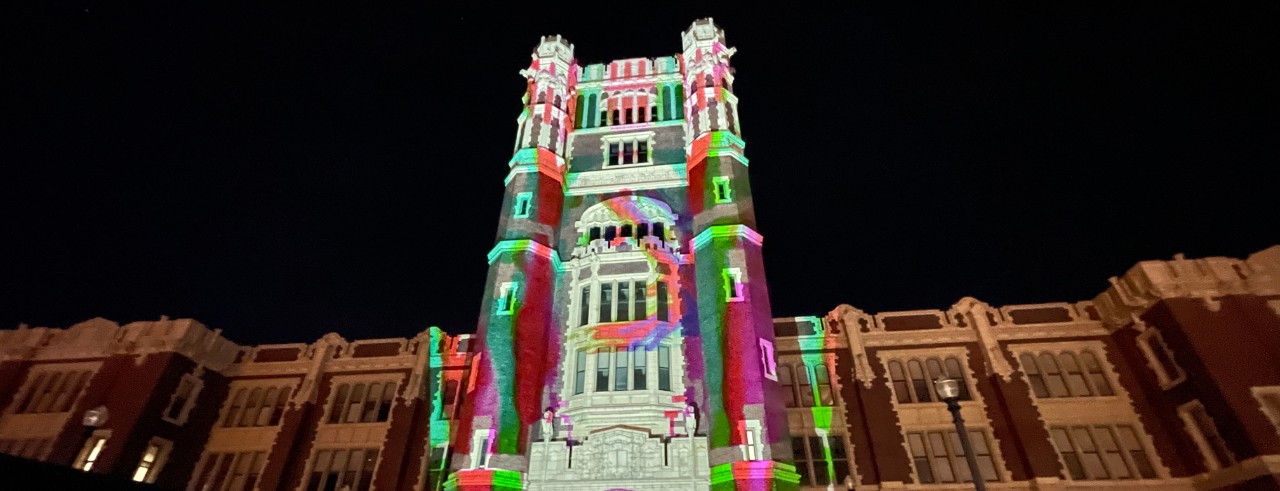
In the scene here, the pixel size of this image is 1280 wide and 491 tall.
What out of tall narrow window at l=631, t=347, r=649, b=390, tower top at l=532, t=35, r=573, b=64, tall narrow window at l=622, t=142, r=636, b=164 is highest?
tower top at l=532, t=35, r=573, b=64

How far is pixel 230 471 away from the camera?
28.4 metres

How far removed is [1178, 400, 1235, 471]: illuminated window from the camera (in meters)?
21.8

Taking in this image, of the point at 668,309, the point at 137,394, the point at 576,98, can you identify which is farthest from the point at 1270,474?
the point at 137,394

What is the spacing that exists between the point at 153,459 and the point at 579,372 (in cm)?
1859

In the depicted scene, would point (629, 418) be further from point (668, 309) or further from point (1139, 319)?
point (1139, 319)

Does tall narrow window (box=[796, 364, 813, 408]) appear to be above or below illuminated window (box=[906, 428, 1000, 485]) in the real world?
above

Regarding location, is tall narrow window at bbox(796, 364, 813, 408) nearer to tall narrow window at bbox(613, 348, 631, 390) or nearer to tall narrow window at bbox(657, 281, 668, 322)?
tall narrow window at bbox(657, 281, 668, 322)

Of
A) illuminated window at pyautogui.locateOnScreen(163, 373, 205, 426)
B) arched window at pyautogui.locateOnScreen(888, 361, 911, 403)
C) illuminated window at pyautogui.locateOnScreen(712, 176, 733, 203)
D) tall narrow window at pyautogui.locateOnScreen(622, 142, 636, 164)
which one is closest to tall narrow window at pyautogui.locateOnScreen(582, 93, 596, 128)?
tall narrow window at pyautogui.locateOnScreen(622, 142, 636, 164)

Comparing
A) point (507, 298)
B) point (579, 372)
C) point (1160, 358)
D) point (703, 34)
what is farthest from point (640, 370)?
point (703, 34)

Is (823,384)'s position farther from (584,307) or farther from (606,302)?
(584,307)

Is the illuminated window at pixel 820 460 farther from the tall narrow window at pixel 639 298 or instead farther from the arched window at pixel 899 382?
the tall narrow window at pixel 639 298

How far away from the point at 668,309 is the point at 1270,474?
19454mm

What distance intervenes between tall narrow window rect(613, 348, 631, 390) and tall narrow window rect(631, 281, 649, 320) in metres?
1.69

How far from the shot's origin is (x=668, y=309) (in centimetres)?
2627
